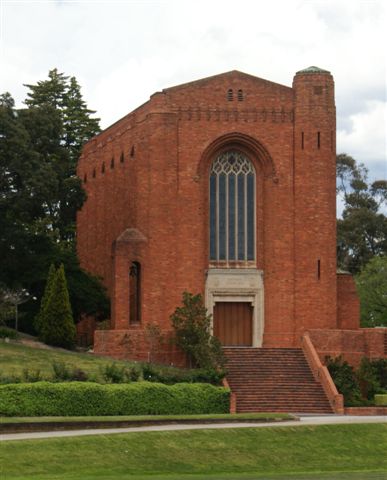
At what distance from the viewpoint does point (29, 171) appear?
55281mm

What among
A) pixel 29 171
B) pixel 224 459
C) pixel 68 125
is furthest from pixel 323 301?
pixel 68 125

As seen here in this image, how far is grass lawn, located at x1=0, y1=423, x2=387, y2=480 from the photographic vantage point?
32375mm

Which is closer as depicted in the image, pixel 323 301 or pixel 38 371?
pixel 38 371

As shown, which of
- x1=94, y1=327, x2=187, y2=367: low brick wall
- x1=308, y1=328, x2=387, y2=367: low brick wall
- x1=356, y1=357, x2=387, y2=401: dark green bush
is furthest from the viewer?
x1=308, y1=328, x2=387, y2=367: low brick wall

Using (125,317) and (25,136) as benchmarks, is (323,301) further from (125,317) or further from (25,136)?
(25,136)

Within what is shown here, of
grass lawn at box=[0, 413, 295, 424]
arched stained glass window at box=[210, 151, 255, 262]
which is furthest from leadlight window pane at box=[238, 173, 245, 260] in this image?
grass lawn at box=[0, 413, 295, 424]

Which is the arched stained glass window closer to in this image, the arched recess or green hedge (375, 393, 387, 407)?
the arched recess

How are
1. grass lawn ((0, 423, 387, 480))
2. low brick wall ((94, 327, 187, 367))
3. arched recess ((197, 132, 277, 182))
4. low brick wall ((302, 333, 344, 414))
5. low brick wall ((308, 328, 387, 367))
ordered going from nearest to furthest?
grass lawn ((0, 423, 387, 480)) → low brick wall ((302, 333, 344, 414)) → low brick wall ((94, 327, 187, 367)) → low brick wall ((308, 328, 387, 367)) → arched recess ((197, 132, 277, 182))

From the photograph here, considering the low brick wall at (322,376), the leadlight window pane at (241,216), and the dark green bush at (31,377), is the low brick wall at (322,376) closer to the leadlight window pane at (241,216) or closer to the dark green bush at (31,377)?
the leadlight window pane at (241,216)

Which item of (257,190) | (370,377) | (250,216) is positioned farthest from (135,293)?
(370,377)

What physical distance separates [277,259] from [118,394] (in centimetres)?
1453

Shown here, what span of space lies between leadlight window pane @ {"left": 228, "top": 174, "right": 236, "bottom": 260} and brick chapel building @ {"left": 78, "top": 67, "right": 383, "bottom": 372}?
0.04 metres

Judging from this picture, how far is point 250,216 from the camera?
56.8 metres

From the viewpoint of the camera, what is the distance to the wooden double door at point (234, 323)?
56.6 meters
